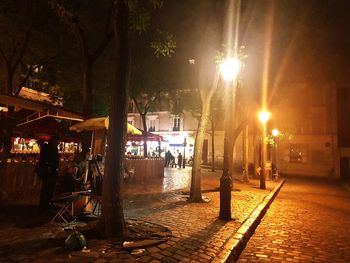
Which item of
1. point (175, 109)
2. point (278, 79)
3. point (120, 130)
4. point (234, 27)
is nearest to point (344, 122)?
point (175, 109)

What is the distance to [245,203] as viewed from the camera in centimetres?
1070

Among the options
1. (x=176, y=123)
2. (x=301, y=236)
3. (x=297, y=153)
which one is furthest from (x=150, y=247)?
(x=176, y=123)

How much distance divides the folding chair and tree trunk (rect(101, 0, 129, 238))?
1065 millimetres

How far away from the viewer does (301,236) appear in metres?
7.16

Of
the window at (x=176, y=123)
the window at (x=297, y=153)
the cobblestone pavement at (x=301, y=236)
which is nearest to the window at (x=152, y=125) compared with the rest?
the window at (x=176, y=123)

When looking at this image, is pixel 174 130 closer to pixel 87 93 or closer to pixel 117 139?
pixel 87 93

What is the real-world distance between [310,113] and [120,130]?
109ft

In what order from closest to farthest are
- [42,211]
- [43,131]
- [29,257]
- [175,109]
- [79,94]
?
[29,257] → [42,211] → [43,131] → [79,94] → [175,109]

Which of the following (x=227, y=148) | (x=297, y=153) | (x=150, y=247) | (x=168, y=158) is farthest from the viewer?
(x=297, y=153)

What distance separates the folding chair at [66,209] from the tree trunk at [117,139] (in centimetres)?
106

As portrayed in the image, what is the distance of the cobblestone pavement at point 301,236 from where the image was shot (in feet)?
18.8

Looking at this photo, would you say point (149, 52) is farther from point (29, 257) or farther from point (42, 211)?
point (29, 257)

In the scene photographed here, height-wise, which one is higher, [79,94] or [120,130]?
[79,94]

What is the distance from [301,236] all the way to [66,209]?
17.1 feet
